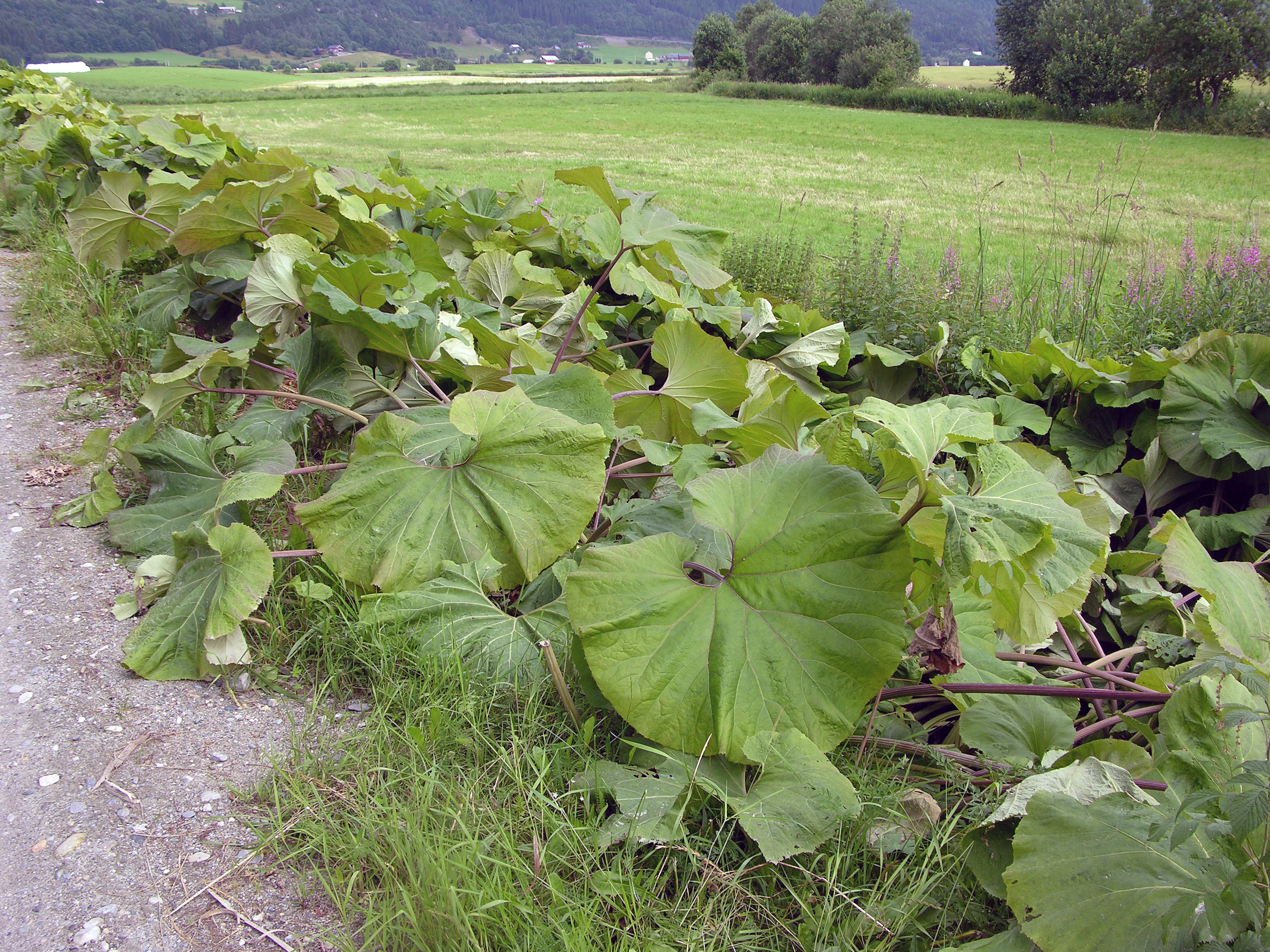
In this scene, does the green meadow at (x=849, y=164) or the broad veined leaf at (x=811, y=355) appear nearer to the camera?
the broad veined leaf at (x=811, y=355)

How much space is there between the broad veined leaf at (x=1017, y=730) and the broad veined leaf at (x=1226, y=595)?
1.22 ft

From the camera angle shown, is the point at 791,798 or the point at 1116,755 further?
the point at 1116,755

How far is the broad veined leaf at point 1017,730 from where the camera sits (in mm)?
1633

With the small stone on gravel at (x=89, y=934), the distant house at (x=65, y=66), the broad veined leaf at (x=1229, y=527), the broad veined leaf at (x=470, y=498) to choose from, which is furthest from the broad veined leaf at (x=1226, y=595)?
the distant house at (x=65, y=66)

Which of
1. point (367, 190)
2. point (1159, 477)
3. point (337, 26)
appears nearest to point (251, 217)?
point (367, 190)

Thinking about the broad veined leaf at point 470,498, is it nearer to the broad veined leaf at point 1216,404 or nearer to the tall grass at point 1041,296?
the broad veined leaf at point 1216,404

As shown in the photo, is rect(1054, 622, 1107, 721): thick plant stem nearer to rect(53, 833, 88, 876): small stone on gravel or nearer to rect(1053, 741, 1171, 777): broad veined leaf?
rect(1053, 741, 1171, 777): broad veined leaf

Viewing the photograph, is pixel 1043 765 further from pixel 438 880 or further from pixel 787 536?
pixel 438 880

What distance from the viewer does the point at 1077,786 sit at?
55.0 inches

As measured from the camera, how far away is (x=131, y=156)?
4.59 m

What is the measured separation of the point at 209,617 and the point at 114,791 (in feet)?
1.40

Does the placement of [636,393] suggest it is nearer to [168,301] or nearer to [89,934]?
[89,934]

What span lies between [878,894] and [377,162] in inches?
622

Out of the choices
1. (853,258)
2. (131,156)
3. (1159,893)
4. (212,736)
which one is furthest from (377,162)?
(1159,893)
